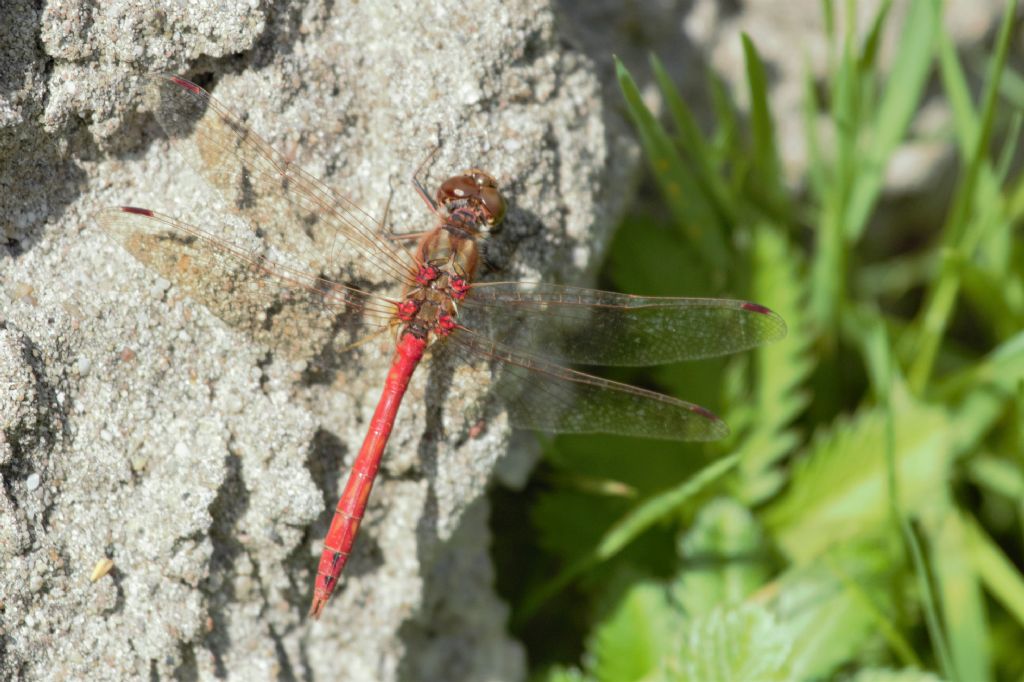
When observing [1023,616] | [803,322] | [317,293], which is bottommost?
[1023,616]

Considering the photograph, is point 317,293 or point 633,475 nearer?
point 317,293

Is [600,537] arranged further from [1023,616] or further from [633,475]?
[1023,616]

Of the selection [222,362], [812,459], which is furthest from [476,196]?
[812,459]

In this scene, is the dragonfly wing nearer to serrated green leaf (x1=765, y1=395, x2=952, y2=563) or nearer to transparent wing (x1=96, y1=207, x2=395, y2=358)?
transparent wing (x1=96, y1=207, x2=395, y2=358)

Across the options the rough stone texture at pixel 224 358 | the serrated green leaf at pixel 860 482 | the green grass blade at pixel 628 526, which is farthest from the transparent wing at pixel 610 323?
the serrated green leaf at pixel 860 482

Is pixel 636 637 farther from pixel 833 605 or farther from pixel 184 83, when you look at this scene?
pixel 184 83

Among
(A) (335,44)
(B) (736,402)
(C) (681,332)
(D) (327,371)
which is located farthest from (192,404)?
(B) (736,402)

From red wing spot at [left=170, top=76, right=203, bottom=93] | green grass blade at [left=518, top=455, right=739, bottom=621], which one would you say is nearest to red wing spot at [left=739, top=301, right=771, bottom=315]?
green grass blade at [left=518, top=455, right=739, bottom=621]
